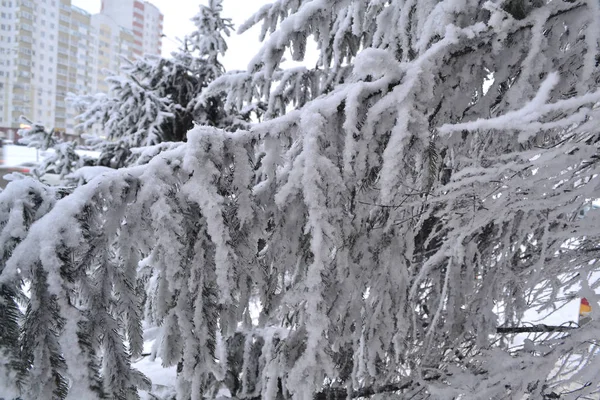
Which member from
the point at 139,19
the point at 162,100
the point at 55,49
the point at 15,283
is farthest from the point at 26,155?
the point at 139,19

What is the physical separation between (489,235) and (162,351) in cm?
174

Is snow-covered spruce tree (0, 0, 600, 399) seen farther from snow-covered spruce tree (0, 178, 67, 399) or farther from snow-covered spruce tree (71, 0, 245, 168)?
snow-covered spruce tree (71, 0, 245, 168)

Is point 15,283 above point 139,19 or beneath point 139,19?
beneath

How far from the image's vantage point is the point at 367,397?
2396 mm

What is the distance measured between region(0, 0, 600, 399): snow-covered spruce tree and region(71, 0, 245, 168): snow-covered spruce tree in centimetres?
453

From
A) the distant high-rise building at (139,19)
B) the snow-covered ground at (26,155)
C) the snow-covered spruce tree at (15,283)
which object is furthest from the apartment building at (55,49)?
the snow-covered spruce tree at (15,283)

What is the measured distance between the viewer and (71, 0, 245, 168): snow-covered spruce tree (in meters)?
6.25

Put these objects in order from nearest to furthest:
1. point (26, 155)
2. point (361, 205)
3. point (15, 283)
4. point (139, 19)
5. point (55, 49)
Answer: point (15, 283), point (361, 205), point (26, 155), point (55, 49), point (139, 19)

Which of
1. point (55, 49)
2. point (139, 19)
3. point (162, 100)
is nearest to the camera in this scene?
point (162, 100)

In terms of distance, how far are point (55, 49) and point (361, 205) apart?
68.7 m

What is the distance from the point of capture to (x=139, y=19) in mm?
67438

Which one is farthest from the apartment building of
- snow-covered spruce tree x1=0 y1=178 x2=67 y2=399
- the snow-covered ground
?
snow-covered spruce tree x1=0 y1=178 x2=67 y2=399

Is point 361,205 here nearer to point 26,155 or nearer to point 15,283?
point 15,283

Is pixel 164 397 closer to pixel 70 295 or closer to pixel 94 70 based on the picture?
pixel 70 295
